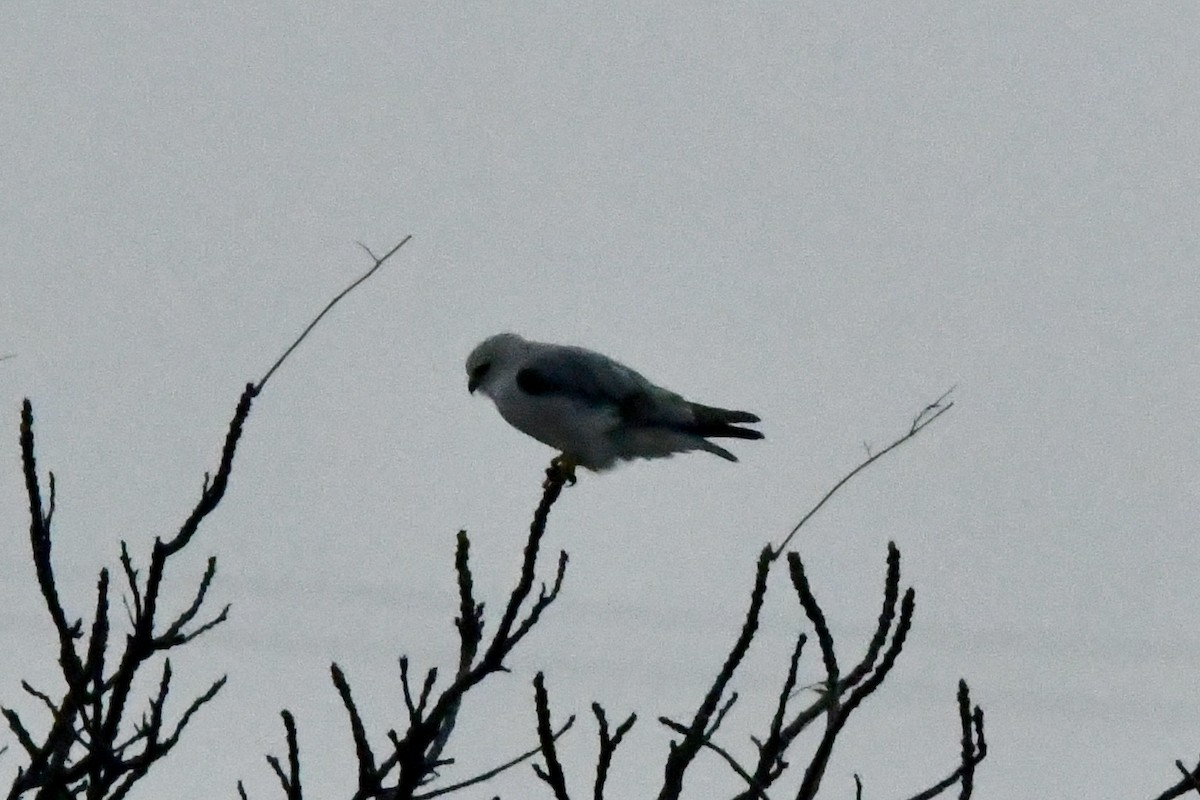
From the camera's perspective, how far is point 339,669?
286 cm

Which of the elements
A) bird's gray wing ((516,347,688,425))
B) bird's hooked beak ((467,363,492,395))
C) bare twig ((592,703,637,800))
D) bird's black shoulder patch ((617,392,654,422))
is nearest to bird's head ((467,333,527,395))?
bird's hooked beak ((467,363,492,395))

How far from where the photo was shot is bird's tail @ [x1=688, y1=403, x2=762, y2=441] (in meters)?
7.46

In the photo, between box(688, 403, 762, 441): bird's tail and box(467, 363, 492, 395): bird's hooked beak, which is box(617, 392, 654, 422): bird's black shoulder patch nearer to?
box(688, 403, 762, 441): bird's tail

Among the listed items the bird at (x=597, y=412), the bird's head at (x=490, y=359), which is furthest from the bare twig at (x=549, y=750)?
the bird's head at (x=490, y=359)

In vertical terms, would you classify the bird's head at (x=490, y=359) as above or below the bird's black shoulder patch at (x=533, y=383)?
above

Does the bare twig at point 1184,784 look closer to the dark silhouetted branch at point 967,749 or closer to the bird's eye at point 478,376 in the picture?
the dark silhouetted branch at point 967,749

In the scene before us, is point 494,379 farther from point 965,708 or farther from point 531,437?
point 965,708

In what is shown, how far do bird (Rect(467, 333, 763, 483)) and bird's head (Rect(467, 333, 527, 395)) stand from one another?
38mm

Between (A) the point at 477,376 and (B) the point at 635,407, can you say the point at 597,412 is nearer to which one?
(B) the point at 635,407

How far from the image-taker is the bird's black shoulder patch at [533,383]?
7.37 meters

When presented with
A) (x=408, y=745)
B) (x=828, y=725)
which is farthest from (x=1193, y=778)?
(x=408, y=745)

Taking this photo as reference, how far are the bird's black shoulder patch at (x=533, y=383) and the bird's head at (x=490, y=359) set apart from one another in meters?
0.31

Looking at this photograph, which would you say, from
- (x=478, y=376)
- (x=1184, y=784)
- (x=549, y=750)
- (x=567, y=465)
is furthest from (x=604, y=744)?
(x=478, y=376)

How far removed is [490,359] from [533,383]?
0.55m
